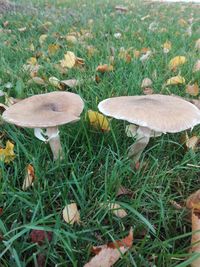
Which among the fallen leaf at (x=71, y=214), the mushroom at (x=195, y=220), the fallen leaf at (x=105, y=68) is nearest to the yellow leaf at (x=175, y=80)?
the fallen leaf at (x=105, y=68)

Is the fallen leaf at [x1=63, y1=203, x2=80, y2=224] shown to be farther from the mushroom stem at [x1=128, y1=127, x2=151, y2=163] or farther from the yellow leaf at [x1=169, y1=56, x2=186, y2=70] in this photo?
the yellow leaf at [x1=169, y1=56, x2=186, y2=70]

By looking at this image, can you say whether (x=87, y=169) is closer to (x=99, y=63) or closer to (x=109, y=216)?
(x=109, y=216)

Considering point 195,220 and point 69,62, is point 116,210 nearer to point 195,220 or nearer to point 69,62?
point 195,220

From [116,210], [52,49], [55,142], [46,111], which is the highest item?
[46,111]

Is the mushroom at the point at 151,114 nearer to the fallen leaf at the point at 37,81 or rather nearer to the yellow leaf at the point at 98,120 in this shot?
the yellow leaf at the point at 98,120

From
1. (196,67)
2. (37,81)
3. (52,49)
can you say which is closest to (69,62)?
(37,81)

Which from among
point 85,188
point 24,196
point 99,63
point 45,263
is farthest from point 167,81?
point 45,263
